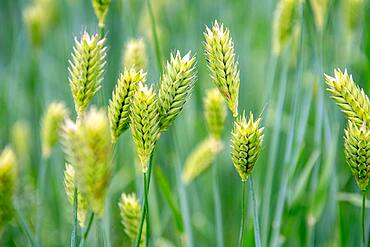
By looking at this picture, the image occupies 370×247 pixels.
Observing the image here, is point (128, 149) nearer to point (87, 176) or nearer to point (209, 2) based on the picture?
point (209, 2)

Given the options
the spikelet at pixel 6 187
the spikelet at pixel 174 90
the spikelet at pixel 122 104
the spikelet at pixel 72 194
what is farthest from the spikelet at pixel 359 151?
the spikelet at pixel 6 187

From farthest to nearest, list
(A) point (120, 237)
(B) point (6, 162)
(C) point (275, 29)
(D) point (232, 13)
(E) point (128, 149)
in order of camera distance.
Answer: (D) point (232, 13)
(E) point (128, 149)
(A) point (120, 237)
(C) point (275, 29)
(B) point (6, 162)

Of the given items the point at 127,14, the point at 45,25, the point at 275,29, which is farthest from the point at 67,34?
the point at 275,29

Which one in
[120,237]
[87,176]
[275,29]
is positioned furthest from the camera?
[120,237]

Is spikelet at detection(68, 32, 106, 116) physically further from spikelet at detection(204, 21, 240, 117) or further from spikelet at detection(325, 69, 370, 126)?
spikelet at detection(325, 69, 370, 126)

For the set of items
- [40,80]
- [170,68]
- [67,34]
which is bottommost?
[170,68]

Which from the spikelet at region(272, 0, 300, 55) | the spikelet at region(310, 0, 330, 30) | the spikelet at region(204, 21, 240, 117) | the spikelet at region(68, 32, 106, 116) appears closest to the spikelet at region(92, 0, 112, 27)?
the spikelet at region(68, 32, 106, 116)
